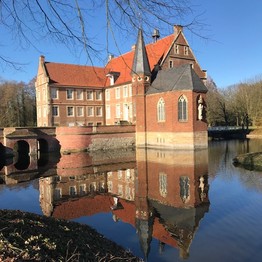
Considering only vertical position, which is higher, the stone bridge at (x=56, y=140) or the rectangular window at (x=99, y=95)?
the rectangular window at (x=99, y=95)

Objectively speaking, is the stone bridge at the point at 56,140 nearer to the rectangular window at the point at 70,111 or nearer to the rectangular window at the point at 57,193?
the rectangular window at the point at 70,111

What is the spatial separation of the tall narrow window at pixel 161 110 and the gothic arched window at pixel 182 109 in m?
1.69

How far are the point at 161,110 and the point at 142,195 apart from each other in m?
16.7

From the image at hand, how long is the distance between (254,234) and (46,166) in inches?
629

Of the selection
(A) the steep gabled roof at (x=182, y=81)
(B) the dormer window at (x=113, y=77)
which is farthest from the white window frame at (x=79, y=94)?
(A) the steep gabled roof at (x=182, y=81)

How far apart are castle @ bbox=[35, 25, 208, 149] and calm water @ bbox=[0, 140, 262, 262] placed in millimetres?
6947

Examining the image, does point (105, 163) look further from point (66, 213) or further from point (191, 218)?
point (191, 218)

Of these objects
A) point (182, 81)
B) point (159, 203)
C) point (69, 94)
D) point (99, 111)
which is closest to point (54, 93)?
point (69, 94)

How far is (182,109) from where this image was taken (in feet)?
87.1

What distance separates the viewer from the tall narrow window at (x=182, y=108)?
86.9 ft

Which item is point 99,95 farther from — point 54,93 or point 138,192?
point 138,192

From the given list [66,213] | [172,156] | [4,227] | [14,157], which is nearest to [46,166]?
[14,157]

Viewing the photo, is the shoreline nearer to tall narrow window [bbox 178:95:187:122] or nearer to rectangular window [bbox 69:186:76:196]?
rectangular window [bbox 69:186:76:196]

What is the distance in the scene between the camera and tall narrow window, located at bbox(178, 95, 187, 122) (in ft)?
86.9
